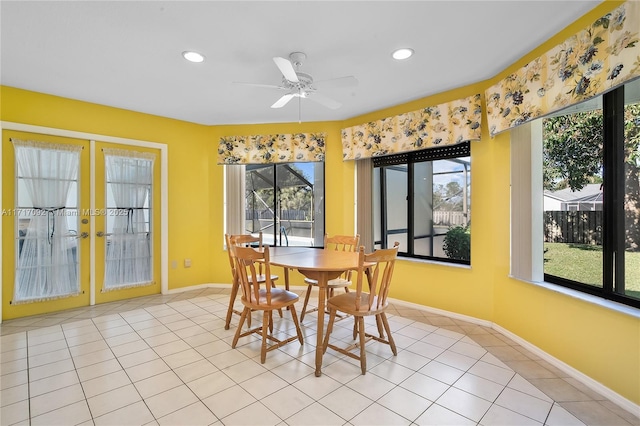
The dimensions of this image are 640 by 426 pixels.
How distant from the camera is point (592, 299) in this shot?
7.04ft

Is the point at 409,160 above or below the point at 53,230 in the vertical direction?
above

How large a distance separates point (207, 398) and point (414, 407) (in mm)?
1346

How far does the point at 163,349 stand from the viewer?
2.65 meters

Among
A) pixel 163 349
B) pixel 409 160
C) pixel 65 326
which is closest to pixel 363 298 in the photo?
pixel 163 349

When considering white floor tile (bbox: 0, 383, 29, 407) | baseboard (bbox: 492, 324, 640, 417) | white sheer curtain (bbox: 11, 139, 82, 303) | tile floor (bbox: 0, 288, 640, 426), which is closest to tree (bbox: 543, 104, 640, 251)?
baseboard (bbox: 492, 324, 640, 417)

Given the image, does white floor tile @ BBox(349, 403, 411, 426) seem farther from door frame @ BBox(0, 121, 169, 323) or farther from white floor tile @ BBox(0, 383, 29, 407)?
door frame @ BBox(0, 121, 169, 323)

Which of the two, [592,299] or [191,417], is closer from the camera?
[191,417]

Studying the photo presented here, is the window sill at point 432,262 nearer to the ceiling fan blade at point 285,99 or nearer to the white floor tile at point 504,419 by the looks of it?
the white floor tile at point 504,419

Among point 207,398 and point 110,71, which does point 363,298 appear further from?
point 110,71

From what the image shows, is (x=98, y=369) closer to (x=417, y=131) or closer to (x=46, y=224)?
(x=46, y=224)

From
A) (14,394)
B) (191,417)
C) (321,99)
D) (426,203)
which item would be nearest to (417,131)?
(426,203)

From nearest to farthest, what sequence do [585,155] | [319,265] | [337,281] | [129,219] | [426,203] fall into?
1. [585,155]
2. [319,265]
3. [337,281]
4. [426,203]
5. [129,219]

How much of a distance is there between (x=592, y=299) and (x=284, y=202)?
3.86 m

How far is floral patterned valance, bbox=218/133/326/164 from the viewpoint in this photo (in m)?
4.47
